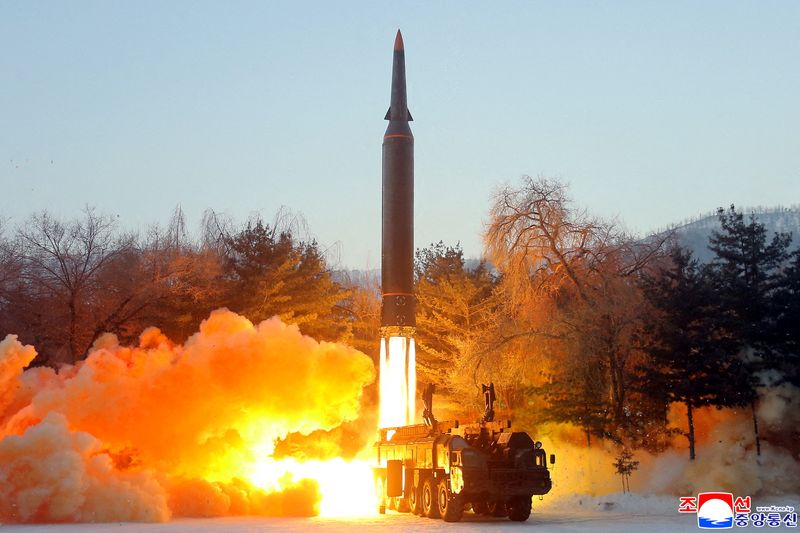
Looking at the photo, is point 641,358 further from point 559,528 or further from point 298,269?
point 298,269

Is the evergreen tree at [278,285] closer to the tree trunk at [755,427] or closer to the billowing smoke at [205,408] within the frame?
the billowing smoke at [205,408]

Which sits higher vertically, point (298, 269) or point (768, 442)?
point (298, 269)

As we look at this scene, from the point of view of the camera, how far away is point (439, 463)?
2559cm

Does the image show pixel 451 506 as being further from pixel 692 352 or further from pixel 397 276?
pixel 692 352

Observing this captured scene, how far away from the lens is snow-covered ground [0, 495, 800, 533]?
71.9 feet

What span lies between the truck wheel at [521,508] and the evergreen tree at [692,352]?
8730mm

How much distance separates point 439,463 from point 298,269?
2622 cm

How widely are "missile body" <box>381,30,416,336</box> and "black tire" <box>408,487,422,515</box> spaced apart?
6805 mm

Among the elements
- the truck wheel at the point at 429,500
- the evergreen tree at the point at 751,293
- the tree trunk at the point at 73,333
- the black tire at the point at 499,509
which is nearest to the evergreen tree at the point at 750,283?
the evergreen tree at the point at 751,293

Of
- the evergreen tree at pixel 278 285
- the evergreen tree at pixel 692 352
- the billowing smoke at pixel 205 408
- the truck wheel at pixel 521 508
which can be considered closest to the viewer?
the truck wheel at pixel 521 508

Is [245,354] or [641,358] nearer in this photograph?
[245,354]

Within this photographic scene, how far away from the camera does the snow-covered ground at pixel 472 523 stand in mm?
21906

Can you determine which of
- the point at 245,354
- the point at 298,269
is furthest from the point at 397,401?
the point at 298,269

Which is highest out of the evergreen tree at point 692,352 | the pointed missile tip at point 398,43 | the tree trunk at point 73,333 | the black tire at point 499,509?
the pointed missile tip at point 398,43
